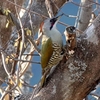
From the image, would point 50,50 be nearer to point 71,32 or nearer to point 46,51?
point 46,51

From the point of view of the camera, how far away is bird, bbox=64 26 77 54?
1.01 metres

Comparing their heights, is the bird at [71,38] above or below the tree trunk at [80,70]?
above

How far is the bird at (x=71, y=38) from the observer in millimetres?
1010

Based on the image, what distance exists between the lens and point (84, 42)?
1.07 meters

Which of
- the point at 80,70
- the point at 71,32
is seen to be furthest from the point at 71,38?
the point at 80,70

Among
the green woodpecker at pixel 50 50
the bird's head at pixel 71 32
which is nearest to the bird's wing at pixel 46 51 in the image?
the green woodpecker at pixel 50 50

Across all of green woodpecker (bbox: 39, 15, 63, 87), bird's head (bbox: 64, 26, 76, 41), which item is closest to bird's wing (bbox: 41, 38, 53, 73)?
green woodpecker (bbox: 39, 15, 63, 87)

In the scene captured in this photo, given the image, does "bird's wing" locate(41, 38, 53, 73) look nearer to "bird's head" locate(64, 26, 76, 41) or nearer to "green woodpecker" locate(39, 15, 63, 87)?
"green woodpecker" locate(39, 15, 63, 87)

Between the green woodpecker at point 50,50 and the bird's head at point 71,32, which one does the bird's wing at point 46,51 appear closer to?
the green woodpecker at point 50,50

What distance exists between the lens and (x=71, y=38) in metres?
1.02

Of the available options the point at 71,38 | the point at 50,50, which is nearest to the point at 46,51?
the point at 50,50

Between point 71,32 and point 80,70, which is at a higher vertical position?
point 71,32

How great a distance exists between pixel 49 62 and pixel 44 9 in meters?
0.98

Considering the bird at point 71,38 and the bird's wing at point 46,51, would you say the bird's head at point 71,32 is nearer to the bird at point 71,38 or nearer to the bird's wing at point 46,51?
the bird at point 71,38
